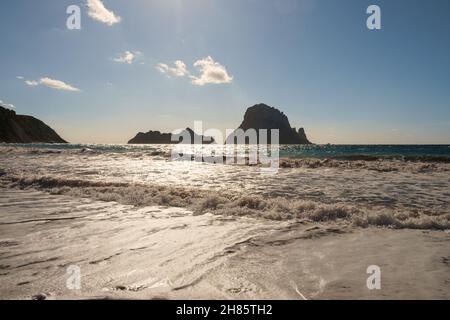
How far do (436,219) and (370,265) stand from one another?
143 inches

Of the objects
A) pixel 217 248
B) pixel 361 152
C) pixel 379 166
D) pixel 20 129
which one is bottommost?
pixel 217 248

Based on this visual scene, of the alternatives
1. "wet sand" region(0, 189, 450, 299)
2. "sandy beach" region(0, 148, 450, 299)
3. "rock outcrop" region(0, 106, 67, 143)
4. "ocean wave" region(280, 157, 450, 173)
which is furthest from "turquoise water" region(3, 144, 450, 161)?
"rock outcrop" region(0, 106, 67, 143)

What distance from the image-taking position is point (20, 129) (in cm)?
16100

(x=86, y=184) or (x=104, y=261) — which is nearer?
A: (x=104, y=261)

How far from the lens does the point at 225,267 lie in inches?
155

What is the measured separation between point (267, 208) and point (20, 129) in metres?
192

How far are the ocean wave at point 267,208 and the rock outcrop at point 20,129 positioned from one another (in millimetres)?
167148

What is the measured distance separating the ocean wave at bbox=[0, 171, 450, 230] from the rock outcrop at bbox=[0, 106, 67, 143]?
548 ft

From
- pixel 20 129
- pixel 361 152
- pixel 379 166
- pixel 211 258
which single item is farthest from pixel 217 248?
pixel 20 129

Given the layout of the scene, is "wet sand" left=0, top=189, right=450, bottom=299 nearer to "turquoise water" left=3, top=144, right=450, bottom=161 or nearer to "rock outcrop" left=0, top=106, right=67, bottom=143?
"turquoise water" left=3, top=144, right=450, bottom=161

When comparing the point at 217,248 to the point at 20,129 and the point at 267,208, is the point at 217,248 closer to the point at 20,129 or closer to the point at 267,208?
the point at 267,208

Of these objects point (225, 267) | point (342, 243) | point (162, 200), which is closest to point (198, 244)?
point (225, 267)

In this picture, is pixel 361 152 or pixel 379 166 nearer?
pixel 379 166

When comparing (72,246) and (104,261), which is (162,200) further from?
(104,261)
